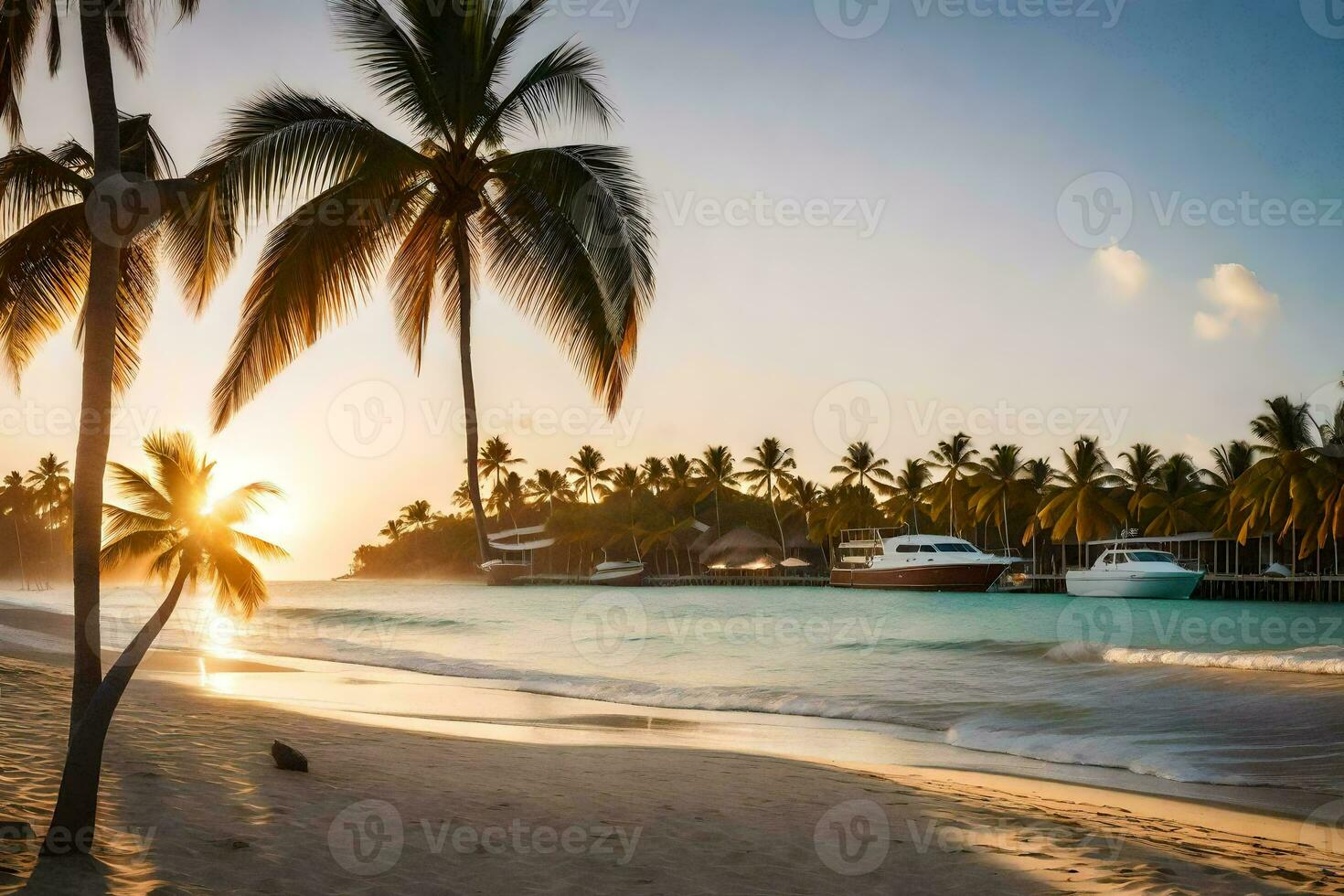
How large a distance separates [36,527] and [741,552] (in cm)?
9760

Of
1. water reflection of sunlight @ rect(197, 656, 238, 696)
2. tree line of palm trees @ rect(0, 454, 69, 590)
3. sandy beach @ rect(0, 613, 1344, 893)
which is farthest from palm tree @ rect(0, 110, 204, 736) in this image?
tree line of palm trees @ rect(0, 454, 69, 590)

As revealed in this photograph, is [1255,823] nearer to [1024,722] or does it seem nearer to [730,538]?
[1024,722]

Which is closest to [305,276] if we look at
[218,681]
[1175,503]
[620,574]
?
[218,681]

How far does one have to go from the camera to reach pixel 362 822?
558 centimetres

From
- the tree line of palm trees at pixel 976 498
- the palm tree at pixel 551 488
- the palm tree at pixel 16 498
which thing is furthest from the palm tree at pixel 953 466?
the palm tree at pixel 16 498

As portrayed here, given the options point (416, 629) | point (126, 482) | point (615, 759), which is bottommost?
point (416, 629)

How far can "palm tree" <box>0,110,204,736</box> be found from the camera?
4344mm

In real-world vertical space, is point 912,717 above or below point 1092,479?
below

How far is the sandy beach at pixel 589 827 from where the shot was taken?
4.71m

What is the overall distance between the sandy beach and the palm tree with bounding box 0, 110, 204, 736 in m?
0.96

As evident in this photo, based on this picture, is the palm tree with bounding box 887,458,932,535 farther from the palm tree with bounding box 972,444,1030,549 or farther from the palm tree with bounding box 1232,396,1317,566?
the palm tree with bounding box 1232,396,1317,566

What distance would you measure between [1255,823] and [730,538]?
75.7 m

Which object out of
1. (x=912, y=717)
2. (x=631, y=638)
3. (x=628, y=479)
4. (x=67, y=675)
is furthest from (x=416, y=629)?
(x=628, y=479)

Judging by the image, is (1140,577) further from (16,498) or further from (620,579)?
(16,498)
